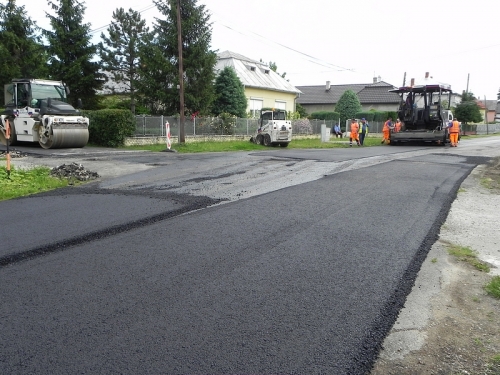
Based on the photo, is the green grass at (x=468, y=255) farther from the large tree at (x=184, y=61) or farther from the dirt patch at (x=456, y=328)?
the large tree at (x=184, y=61)

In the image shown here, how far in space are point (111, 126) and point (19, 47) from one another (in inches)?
545

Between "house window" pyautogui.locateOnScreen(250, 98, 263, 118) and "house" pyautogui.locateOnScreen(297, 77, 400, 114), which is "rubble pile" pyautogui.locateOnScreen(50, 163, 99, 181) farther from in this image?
"house" pyautogui.locateOnScreen(297, 77, 400, 114)

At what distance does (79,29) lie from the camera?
93.4 ft

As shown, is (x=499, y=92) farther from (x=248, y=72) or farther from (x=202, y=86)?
(x=202, y=86)

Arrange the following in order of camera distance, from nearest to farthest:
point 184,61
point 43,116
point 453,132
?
1. point 43,116
2. point 453,132
3. point 184,61

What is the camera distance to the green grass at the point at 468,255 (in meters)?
4.90

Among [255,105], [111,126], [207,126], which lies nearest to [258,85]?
[255,105]

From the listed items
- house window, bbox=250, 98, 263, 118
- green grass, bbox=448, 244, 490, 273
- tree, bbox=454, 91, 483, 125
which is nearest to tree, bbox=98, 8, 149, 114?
house window, bbox=250, 98, 263, 118

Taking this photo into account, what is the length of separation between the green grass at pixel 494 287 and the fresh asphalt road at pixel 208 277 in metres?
0.68

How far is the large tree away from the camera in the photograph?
80.7 ft

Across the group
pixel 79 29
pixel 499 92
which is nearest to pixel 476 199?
pixel 79 29

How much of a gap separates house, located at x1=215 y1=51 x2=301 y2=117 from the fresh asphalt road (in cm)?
3018

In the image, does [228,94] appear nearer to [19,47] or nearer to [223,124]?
[223,124]

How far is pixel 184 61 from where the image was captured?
2491cm
